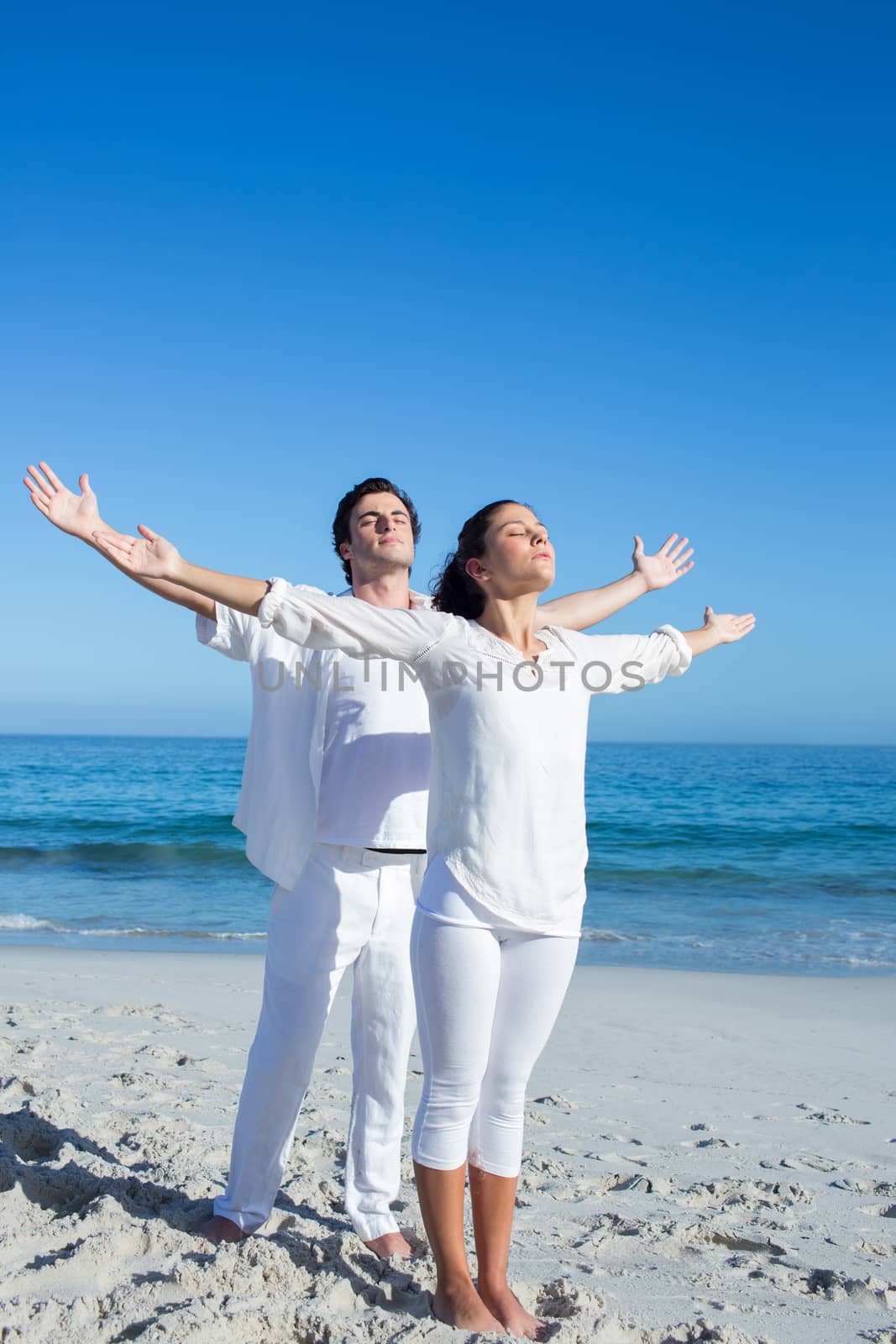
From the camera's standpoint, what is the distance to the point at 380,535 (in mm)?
3039

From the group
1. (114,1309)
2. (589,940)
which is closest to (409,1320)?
(114,1309)

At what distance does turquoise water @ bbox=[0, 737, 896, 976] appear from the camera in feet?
31.3

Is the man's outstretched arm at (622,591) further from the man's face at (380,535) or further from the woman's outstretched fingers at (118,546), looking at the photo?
the woman's outstretched fingers at (118,546)

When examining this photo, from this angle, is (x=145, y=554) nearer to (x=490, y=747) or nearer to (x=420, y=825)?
(x=490, y=747)

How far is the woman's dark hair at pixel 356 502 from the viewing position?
10.3 ft

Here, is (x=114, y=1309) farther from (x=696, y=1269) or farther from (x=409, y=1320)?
(x=696, y=1269)

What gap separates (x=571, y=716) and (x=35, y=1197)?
221 cm

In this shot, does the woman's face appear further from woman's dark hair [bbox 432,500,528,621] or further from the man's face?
the man's face

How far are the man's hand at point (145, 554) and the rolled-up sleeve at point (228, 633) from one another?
0.35 meters

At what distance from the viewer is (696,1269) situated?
2.95m

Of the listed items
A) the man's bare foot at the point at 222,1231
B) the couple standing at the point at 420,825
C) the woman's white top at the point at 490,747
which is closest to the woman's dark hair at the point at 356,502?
the couple standing at the point at 420,825

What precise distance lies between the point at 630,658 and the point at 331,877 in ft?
3.26

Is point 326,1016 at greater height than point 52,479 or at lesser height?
lesser

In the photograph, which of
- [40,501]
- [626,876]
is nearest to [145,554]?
[40,501]
